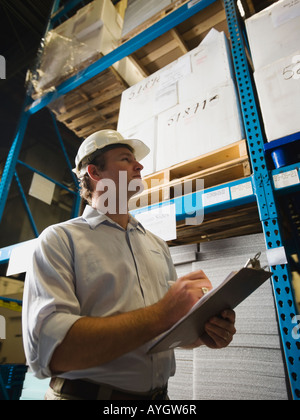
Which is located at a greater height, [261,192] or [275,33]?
[275,33]

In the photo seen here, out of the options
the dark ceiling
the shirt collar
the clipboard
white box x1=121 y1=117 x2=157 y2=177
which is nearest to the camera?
the clipboard

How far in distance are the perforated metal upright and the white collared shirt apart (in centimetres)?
58

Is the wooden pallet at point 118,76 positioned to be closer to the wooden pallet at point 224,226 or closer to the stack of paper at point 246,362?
the wooden pallet at point 224,226

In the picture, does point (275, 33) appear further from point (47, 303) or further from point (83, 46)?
point (83, 46)

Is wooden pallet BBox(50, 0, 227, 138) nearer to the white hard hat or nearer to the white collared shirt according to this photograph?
the white hard hat

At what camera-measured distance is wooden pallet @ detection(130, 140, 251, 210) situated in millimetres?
1735

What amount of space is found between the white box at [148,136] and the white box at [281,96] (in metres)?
0.91

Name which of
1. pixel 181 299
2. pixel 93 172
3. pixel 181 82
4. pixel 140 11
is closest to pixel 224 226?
pixel 93 172

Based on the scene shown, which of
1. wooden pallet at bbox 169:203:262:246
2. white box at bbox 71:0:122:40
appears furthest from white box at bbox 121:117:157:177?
white box at bbox 71:0:122:40

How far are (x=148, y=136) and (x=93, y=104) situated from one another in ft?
5.32

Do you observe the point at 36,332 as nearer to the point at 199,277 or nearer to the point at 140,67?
the point at 199,277

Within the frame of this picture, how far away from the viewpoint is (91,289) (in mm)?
1197

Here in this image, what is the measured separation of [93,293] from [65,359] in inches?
12.4

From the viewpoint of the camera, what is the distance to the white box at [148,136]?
2.19 metres
